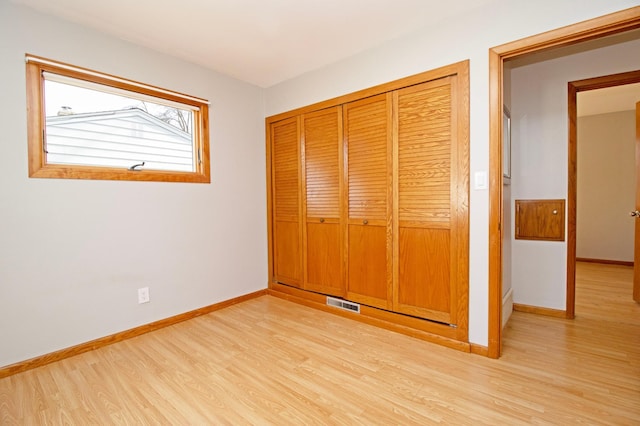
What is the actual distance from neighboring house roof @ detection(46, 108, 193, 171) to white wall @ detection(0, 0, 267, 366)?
0.19 meters

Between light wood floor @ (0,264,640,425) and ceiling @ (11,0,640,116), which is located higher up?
ceiling @ (11,0,640,116)

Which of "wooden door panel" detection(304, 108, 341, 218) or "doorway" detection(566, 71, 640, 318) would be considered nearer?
"doorway" detection(566, 71, 640, 318)

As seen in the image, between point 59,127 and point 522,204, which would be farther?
point 522,204

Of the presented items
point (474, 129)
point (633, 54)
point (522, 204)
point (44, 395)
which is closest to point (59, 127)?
point (44, 395)

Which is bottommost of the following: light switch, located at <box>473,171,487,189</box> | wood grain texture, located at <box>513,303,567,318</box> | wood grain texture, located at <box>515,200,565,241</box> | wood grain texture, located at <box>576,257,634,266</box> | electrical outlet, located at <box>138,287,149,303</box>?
wood grain texture, located at <box>513,303,567,318</box>

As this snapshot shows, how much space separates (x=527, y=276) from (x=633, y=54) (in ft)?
6.85

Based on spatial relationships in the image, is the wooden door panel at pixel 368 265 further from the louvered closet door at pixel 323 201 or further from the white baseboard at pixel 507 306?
the white baseboard at pixel 507 306

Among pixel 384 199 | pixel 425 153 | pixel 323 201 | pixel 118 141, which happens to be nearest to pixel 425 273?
pixel 384 199

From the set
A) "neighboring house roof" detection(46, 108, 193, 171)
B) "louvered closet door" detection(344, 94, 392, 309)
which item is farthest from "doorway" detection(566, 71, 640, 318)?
"neighboring house roof" detection(46, 108, 193, 171)

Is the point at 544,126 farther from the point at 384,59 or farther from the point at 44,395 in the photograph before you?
the point at 44,395

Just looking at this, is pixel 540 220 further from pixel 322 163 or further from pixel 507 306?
pixel 322 163

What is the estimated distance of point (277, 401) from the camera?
5.46 ft

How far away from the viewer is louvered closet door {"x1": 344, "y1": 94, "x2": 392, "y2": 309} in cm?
256

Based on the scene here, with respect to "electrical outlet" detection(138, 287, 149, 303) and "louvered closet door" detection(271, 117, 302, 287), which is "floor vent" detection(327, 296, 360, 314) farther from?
"electrical outlet" detection(138, 287, 149, 303)
